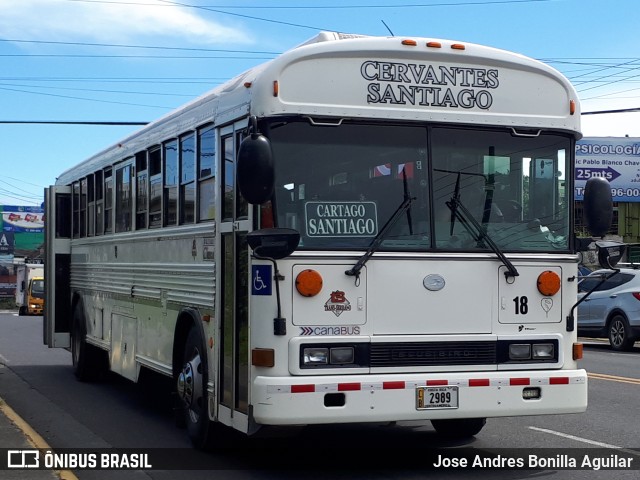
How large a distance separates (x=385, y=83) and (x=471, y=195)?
3.54 feet

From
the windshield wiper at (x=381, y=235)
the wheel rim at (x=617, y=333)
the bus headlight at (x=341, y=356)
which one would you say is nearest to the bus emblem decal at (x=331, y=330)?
the bus headlight at (x=341, y=356)

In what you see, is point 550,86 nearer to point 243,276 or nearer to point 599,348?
point 243,276

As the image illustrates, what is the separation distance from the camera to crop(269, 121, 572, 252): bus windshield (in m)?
7.52

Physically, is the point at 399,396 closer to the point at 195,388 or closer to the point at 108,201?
the point at 195,388

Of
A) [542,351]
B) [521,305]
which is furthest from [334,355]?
[542,351]

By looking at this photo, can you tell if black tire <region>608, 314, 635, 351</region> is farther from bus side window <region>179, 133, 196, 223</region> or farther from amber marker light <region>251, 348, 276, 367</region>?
amber marker light <region>251, 348, 276, 367</region>

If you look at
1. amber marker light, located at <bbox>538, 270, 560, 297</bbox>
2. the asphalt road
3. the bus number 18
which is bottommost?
the asphalt road

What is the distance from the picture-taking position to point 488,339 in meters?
7.77

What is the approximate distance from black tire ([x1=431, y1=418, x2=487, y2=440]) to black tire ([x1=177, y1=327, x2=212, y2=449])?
7.23ft

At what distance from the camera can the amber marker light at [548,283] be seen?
314 inches

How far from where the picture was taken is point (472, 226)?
7.86 meters

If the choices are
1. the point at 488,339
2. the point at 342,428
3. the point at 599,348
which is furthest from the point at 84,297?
the point at 599,348

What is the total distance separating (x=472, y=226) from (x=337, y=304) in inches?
49.5

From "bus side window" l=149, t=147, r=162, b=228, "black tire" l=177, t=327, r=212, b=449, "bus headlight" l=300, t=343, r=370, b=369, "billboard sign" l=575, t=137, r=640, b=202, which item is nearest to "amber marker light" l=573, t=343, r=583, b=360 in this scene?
"bus headlight" l=300, t=343, r=370, b=369
